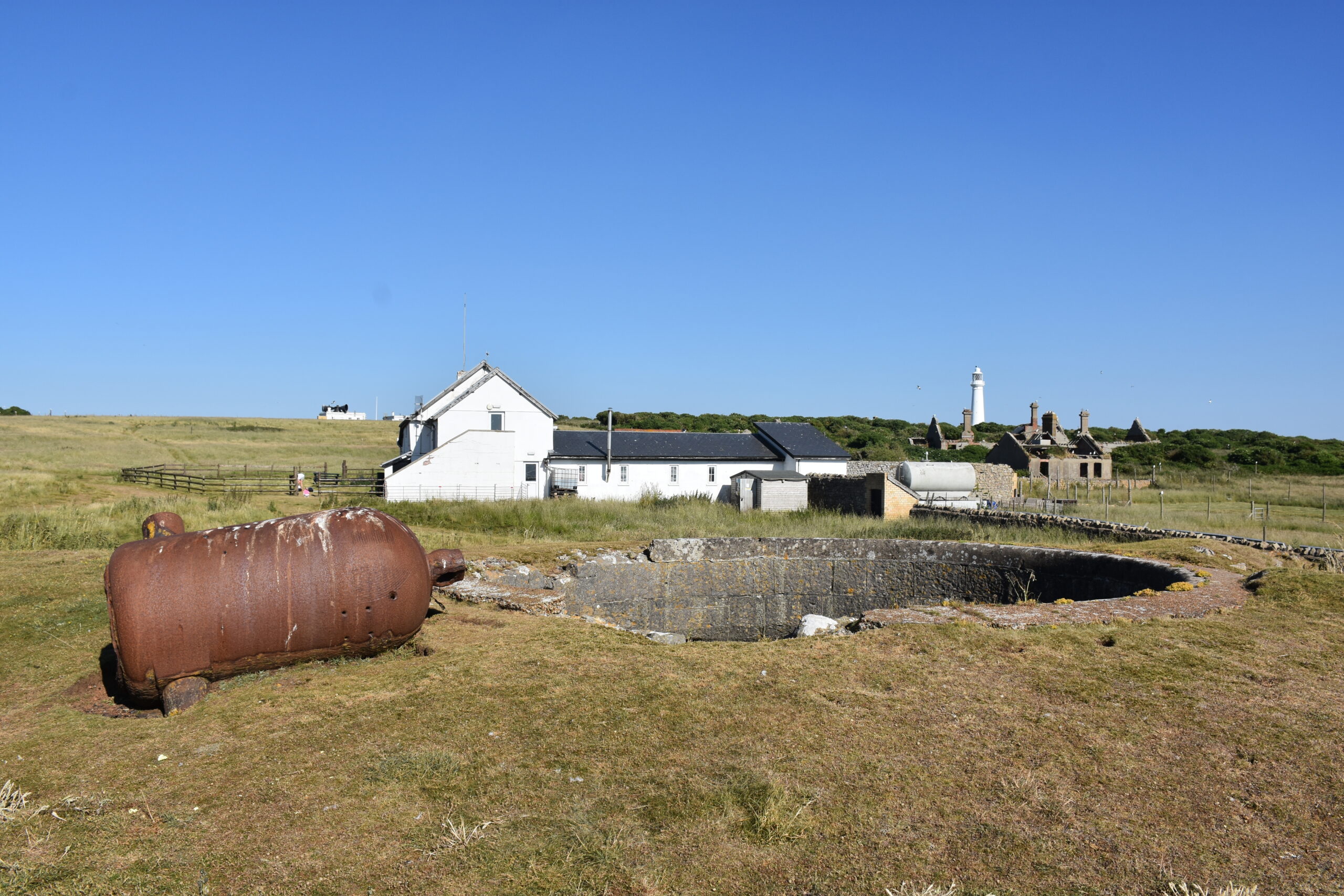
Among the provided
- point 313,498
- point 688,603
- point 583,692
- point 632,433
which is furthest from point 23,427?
point 583,692

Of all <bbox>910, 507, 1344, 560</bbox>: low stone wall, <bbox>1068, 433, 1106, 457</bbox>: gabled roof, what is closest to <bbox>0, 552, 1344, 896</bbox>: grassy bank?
<bbox>910, 507, 1344, 560</bbox>: low stone wall

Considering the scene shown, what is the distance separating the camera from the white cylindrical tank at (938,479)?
2616cm

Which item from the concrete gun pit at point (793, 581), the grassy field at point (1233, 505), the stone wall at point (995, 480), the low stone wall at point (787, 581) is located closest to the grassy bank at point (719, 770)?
the concrete gun pit at point (793, 581)

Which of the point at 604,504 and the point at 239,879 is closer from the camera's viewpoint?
the point at 239,879

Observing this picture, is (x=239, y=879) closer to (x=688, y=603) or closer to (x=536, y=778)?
(x=536, y=778)

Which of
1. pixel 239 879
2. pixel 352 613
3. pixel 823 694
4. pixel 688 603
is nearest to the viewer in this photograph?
pixel 239 879

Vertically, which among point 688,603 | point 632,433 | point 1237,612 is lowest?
point 688,603

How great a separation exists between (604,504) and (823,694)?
21.1m

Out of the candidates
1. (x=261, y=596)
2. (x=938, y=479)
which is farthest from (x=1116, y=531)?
(x=261, y=596)

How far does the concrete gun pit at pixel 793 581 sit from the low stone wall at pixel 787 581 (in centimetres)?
2

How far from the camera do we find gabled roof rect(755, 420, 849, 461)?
3772 cm

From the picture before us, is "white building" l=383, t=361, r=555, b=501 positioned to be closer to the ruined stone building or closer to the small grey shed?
the small grey shed

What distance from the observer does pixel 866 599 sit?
14.3 metres

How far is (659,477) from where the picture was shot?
1407 inches
